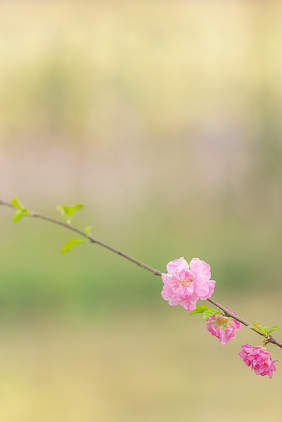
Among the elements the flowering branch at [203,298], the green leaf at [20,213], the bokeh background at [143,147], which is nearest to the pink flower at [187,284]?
the flowering branch at [203,298]

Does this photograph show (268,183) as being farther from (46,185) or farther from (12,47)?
(12,47)

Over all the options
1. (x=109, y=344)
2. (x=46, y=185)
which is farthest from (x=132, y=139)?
(x=109, y=344)

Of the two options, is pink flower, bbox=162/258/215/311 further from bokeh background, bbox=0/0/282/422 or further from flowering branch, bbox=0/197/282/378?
bokeh background, bbox=0/0/282/422

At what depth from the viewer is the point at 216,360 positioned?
9.23ft

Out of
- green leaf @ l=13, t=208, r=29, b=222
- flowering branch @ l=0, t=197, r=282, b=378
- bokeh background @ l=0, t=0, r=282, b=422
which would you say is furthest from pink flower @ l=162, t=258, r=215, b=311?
bokeh background @ l=0, t=0, r=282, b=422

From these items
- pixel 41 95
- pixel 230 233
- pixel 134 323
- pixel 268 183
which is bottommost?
pixel 134 323

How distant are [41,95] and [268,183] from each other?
1.54m

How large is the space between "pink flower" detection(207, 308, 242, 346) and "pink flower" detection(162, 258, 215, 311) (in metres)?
0.02

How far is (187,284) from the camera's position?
1.53 ft

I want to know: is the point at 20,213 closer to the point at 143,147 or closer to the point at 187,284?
the point at 187,284

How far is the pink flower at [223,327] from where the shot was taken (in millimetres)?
478

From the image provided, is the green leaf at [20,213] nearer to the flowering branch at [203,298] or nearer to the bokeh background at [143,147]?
the flowering branch at [203,298]

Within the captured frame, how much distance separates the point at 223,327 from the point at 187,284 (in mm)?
47

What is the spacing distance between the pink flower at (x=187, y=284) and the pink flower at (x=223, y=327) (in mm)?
21
